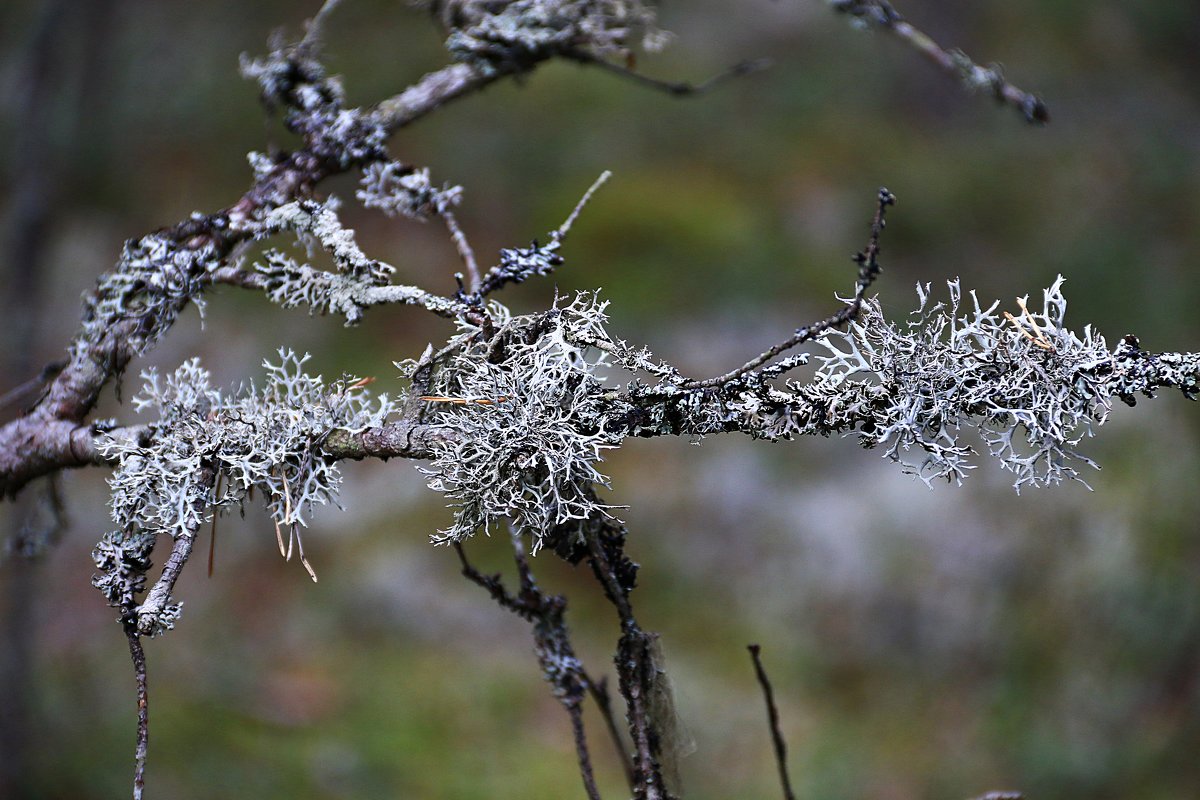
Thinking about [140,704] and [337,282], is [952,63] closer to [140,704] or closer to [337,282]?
[337,282]

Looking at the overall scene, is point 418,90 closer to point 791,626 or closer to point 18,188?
point 18,188

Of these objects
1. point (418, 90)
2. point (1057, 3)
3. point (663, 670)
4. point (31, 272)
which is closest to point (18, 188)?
point (31, 272)

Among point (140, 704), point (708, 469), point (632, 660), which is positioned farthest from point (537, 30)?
point (708, 469)

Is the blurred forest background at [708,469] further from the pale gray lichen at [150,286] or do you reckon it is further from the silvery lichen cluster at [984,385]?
the silvery lichen cluster at [984,385]

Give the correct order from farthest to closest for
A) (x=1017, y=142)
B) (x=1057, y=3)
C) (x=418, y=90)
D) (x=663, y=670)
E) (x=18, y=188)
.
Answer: (x=1057, y=3) → (x=1017, y=142) → (x=18, y=188) → (x=418, y=90) → (x=663, y=670)

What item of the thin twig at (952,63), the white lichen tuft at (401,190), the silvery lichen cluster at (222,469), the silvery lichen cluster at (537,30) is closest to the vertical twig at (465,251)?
the white lichen tuft at (401,190)

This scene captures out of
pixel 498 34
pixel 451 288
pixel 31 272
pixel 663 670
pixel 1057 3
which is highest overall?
pixel 1057 3

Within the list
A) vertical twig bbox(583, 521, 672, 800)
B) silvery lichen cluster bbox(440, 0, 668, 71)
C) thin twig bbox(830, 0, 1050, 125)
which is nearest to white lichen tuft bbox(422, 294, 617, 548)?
vertical twig bbox(583, 521, 672, 800)

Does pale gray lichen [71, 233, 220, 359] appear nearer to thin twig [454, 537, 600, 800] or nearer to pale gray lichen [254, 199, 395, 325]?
pale gray lichen [254, 199, 395, 325]
